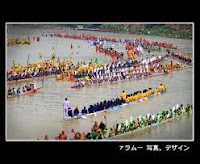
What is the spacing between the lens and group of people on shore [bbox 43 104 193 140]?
6.51 m

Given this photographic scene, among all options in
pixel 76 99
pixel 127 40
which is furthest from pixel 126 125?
pixel 127 40

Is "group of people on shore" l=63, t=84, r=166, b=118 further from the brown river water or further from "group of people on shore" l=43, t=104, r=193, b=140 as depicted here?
"group of people on shore" l=43, t=104, r=193, b=140

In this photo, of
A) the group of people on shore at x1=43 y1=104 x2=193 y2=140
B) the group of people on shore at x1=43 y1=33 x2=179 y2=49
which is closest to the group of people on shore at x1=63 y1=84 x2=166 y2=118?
the group of people on shore at x1=43 y1=104 x2=193 y2=140

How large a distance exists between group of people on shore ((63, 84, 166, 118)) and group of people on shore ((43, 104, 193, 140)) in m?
0.17

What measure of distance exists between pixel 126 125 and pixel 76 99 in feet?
2.09

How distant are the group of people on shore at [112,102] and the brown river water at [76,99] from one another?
0.05 meters

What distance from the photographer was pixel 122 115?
21.7ft

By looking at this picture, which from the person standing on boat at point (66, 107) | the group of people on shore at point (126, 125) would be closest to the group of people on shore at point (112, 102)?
the person standing on boat at point (66, 107)

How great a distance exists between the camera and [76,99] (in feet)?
21.7

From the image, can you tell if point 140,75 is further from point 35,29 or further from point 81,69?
point 35,29

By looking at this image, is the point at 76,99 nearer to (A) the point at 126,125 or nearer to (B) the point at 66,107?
(B) the point at 66,107

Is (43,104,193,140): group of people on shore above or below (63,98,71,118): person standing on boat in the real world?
below

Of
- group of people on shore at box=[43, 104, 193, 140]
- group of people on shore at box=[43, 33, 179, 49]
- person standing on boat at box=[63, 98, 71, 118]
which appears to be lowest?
group of people on shore at box=[43, 104, 193, 140]

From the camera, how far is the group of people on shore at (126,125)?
6.51 meters
